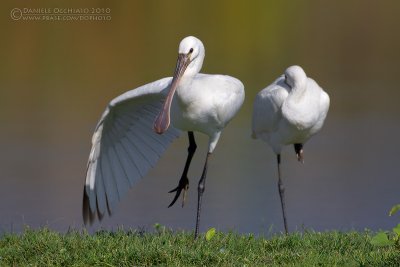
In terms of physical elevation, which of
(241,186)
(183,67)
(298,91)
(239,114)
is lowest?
(241,186)

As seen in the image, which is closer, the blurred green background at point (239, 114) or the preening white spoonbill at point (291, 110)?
the preening white spoonbill at point (291, 110)

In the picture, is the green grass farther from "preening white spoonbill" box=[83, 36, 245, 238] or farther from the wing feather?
the wing feather

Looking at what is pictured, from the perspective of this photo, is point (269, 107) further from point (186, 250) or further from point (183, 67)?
point (186, 250)

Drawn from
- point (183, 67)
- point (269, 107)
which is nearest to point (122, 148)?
point (183, 67)

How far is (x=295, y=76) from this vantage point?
32.2 feet

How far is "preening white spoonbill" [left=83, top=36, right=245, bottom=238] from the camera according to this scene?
9.14 meters

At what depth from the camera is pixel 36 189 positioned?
12.9 meters

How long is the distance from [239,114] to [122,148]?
7.76 metres

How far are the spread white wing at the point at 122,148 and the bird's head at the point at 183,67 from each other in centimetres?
32

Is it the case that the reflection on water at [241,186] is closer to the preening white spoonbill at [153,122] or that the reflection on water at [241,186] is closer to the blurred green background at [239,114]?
the blurred green background at [239,114]

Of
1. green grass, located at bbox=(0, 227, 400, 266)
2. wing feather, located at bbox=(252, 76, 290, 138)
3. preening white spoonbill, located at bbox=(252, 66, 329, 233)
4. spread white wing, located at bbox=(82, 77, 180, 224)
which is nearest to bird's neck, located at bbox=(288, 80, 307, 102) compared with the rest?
preening white spoonbill, located at bbox=(252, 66, 329, 233)

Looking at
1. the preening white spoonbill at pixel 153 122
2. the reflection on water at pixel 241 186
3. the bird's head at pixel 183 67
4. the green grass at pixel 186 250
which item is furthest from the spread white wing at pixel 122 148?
the green grass at pixel 186 250

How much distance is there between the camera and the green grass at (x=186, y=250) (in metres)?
7.59

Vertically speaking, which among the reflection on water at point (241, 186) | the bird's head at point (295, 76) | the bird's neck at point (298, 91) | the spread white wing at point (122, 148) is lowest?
the reflection on water at point (241, 186)
